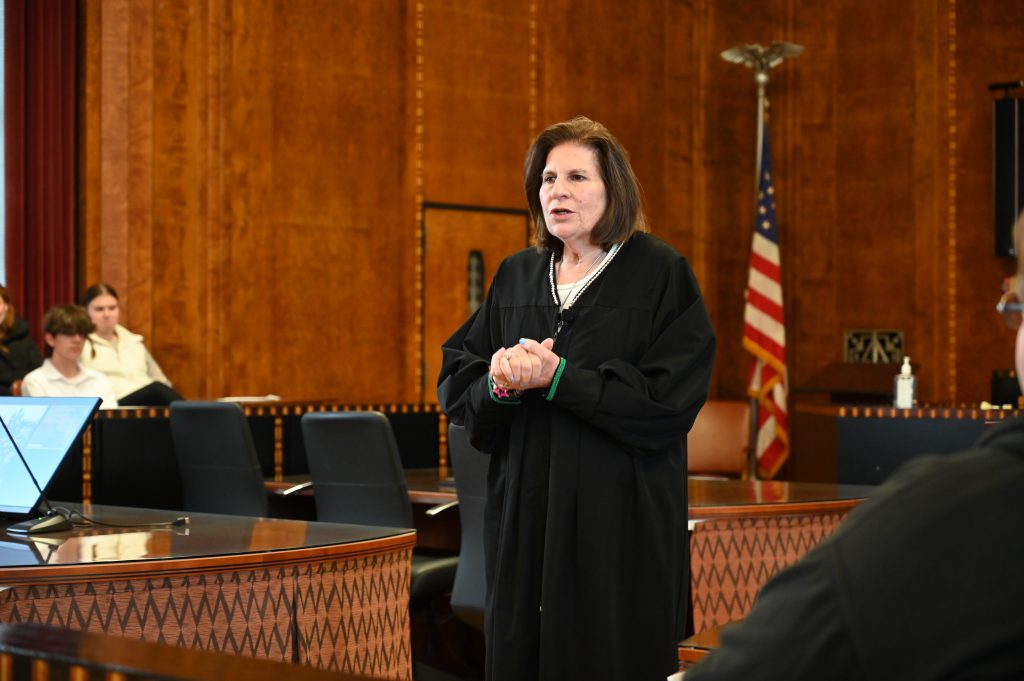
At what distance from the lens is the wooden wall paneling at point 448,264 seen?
8.87m

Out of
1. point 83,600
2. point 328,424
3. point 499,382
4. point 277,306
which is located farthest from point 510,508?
point 277,306

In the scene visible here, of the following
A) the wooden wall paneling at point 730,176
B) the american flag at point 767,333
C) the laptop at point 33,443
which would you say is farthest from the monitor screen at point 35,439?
the wooden wall paneling at point 730,176

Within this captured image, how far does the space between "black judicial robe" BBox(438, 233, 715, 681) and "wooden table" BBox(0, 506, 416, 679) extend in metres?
0.39

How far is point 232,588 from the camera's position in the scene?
101 inches

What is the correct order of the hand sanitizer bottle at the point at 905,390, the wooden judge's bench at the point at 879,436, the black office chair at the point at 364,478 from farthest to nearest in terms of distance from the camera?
1. the hand sanitizer bottle at the point at 905,390
2. the wooden judge's bench at the point at 879,436
3. the black office chair at the point at 364,478

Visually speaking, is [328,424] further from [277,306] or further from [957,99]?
[957,99]

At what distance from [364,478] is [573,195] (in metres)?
2.21

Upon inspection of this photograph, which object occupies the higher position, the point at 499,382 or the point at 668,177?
the point at 668,177

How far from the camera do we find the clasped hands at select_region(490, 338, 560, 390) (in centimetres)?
232

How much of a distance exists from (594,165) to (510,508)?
0.68 metres

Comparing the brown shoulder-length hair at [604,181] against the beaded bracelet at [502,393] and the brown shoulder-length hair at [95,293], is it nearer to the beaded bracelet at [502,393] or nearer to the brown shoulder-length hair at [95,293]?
the beaded bracelet at [502,393]

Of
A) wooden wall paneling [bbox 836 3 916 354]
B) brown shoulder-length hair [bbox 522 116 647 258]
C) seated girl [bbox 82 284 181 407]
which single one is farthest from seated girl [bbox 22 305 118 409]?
wooden wall paneling [bbox 836 3 916 354]

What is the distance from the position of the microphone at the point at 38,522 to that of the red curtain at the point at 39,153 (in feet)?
15.8

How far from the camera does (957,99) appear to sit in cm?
941
